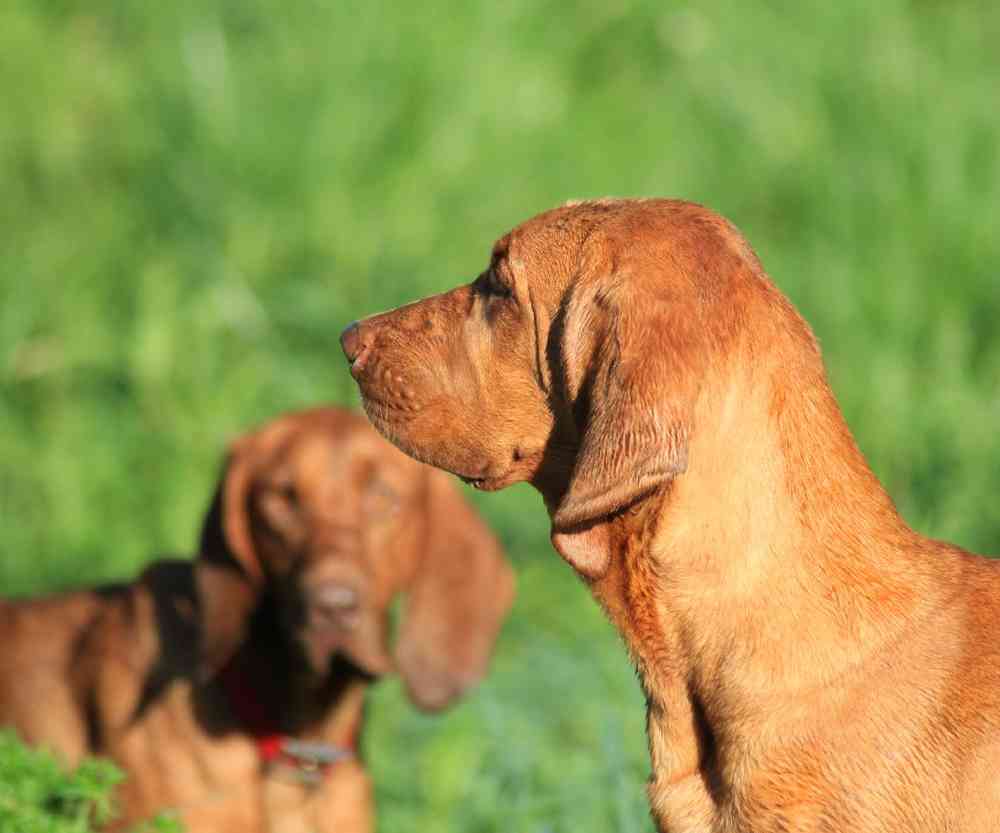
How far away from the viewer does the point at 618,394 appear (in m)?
2.88

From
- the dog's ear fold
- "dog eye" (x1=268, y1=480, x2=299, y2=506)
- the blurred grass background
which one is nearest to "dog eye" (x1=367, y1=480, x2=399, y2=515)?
"dog eye" (x1=268, y1=480, x2=299, y2=506)

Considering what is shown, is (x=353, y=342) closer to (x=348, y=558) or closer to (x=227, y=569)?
(x=348, y=558)

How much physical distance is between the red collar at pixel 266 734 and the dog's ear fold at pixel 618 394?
1.88 metres

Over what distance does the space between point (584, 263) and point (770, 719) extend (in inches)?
32.4

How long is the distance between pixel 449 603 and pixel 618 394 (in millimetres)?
2582

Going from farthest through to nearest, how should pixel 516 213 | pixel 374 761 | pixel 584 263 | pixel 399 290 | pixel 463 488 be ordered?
1. pixel 516 213
2. pixel 399 290
3. pixel 463 488
4. pixel 374 761
5. pixel 584 263

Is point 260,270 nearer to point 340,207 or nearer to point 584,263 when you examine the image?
point 340,207

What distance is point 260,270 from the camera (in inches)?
308

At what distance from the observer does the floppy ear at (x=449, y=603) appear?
17.3 feet

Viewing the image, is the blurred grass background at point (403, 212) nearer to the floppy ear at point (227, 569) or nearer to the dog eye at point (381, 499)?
the dog eye at point (381, 499)

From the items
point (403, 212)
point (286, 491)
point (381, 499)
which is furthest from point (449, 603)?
point (403, 212)

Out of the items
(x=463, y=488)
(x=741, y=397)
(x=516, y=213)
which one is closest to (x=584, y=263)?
(x=741, y=397)

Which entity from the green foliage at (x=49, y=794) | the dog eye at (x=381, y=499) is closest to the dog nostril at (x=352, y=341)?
the green foliage at (x=49, y=794)

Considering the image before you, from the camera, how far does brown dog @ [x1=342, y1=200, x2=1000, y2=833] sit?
291cm
